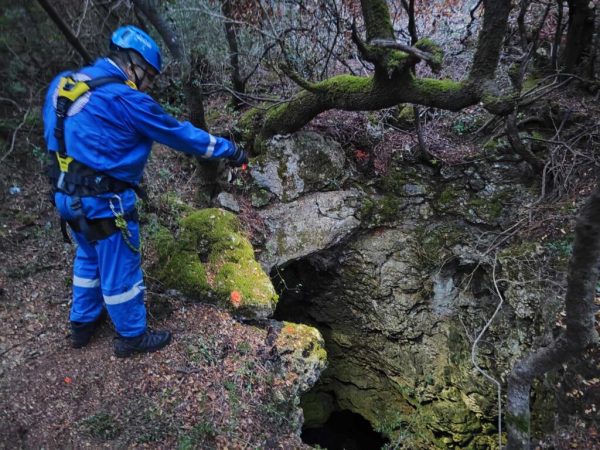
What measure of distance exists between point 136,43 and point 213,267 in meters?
2.09

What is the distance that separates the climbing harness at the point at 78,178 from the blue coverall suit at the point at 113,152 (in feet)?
0.11

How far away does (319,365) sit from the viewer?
11.8 feet

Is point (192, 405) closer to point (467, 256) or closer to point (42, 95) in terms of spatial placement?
point (467, 256)

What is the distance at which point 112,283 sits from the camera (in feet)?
9.82

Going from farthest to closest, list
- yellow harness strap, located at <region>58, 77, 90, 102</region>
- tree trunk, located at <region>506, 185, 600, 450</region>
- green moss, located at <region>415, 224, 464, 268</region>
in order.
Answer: green moss, located at <region>415, 224, 464, 268</region>
yellow harness strap, located at <region>58, 77, 90, 102</region>
tree trunk, located at <region>506, 185, 600, 450</region>

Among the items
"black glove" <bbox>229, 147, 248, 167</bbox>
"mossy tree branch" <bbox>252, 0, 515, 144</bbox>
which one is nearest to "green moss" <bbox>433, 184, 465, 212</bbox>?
"mossy tree branch" <bbox>252, 0, 515, 144</bbox>

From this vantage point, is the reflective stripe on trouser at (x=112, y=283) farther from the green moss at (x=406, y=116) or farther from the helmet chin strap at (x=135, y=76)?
the green moss at (x=406, y=116)

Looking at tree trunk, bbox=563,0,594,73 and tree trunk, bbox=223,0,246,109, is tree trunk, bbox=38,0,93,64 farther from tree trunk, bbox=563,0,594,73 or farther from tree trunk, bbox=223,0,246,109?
tree trunk, bbox=563,0,594,73

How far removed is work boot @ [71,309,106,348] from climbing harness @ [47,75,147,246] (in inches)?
32.7

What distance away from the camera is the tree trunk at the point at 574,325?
1.99 meters

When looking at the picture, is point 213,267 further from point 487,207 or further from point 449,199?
point 487,207

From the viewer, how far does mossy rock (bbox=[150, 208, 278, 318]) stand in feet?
12.4

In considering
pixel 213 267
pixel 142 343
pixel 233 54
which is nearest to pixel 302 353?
pixel 213 267

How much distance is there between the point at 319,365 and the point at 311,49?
4.38 metres
